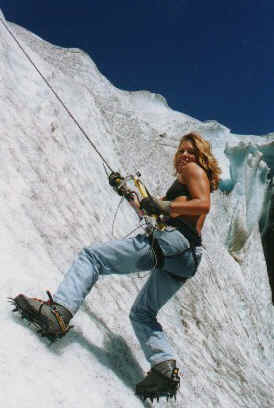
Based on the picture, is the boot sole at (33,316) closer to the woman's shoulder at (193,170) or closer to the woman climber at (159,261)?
the woman climber at (159,261)

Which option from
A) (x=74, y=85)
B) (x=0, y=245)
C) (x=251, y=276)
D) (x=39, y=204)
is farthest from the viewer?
(x=251, y=276)

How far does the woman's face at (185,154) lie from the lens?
12.9 ft

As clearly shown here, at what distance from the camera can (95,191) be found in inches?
310

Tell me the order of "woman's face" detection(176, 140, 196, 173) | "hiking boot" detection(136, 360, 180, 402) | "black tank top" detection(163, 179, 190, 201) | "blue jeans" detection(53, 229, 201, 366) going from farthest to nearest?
"woman's face" detection(176, 140, 196, 173) → "black tank top" detection(163, 179, 190, 201) → "blue jeans" detection(53, 229, 201, 366) → "hiking boot" detection(136, 360, 180, 402)

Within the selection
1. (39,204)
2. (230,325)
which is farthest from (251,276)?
(39,204)

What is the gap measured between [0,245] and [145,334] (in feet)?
5.93

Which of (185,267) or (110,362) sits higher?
(185,267)

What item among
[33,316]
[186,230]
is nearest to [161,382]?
[33,316]

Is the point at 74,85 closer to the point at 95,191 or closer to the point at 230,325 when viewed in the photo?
the point at 95,191

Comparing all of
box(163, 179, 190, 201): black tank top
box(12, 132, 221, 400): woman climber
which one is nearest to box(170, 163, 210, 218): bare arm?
box(12, 132, 221, 400): woman climber

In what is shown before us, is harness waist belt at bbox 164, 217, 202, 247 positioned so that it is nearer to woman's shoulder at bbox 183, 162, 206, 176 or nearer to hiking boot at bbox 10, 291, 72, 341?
woman's shoulder at bbox 183, 162, 206, 176

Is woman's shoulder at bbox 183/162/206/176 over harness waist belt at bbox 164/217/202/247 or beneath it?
over

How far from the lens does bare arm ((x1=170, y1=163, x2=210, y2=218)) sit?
339cm

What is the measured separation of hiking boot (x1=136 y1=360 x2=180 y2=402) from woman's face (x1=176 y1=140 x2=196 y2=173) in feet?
6.60
